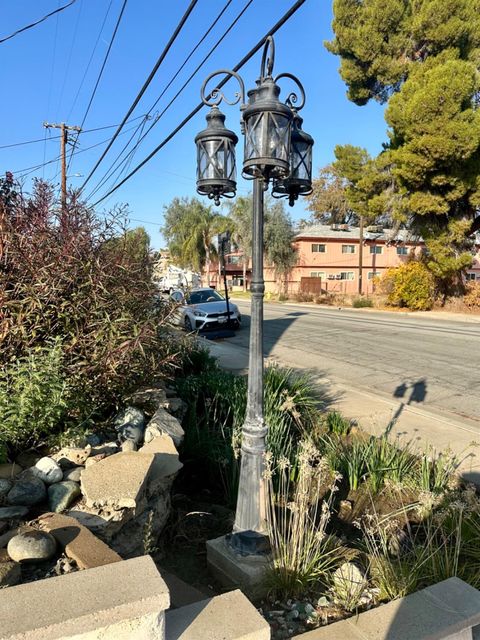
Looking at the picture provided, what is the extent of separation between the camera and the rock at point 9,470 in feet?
9.45

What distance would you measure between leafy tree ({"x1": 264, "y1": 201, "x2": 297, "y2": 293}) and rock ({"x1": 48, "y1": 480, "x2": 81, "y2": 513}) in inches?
1551

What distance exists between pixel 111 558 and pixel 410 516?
2577 millimetres

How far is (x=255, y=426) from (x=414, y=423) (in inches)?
140

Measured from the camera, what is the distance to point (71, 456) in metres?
3.15

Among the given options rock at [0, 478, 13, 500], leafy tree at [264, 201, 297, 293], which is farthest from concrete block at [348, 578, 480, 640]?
leafy tree at [264, 201, 297, 293]

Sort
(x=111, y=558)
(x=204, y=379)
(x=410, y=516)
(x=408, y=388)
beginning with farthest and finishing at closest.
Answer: (x=408, y=388) → (x=204, y=379) → (x=410, y=516) → (x=111, y=558)

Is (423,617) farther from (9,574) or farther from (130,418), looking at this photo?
(130,418)

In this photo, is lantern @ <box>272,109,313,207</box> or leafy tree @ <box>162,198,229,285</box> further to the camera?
leafy tree @ <box>162,198,229,285</box>

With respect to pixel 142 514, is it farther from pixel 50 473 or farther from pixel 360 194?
pixel 360 194

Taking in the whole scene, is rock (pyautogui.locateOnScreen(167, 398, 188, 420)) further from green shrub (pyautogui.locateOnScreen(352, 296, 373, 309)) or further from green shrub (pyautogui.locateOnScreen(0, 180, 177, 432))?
green shrub (pyautogui.locateOnScreen(352, 296, 373, 309))

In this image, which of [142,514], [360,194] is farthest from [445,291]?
[142,514]

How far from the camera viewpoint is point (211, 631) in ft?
5.22

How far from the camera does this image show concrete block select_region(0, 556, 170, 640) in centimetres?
133

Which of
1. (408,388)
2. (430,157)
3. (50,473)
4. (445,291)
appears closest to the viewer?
(50,473)
